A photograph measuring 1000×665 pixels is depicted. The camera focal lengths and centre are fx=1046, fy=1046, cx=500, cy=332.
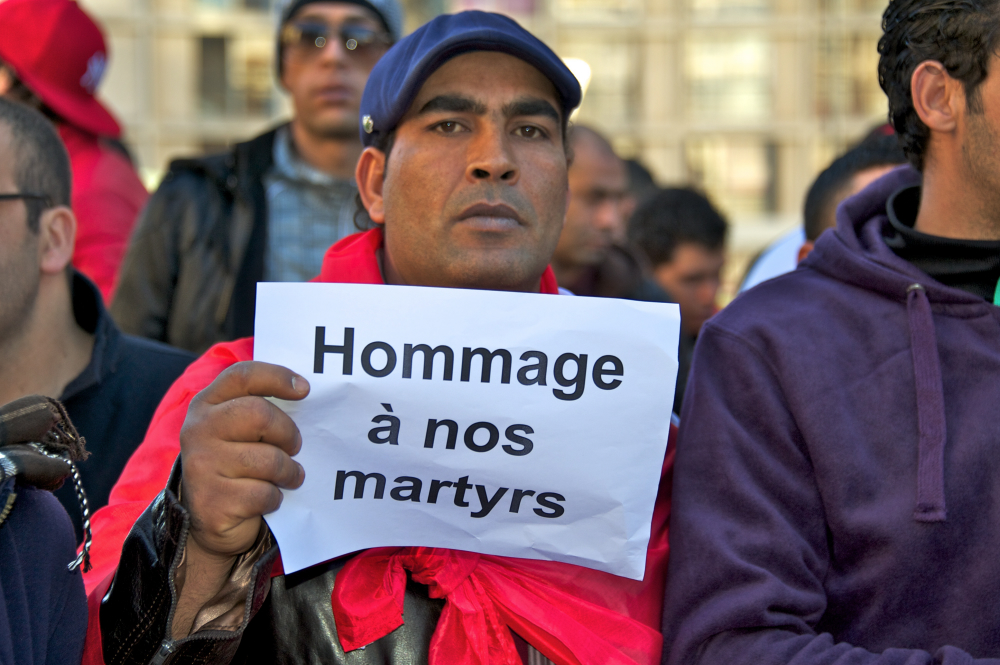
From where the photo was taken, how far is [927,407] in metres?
1.87

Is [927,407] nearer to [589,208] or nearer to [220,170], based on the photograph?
[220,170]

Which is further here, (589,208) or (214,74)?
(214,74)

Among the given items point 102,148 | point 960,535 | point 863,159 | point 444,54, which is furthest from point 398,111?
point 102,148

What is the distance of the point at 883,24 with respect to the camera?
7.30 ft

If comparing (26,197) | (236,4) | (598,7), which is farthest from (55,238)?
(598,7)

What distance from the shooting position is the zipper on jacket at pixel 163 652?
1727mm

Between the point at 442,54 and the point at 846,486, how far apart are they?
3.91 feet

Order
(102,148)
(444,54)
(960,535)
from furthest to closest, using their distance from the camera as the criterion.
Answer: (102,148)
(444,54)
(960,535)

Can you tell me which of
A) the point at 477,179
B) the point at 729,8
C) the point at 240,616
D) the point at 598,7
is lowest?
the point at 240,616

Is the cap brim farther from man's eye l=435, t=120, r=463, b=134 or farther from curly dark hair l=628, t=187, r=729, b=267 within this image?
curly dark hair l=628, t=187, r=729, b=267

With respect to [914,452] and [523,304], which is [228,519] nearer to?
[523,304]

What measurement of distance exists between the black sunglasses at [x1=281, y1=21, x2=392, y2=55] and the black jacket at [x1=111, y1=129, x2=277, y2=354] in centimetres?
56

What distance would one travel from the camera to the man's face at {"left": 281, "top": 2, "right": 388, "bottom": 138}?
147 inches

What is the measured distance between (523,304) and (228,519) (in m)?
0.61
